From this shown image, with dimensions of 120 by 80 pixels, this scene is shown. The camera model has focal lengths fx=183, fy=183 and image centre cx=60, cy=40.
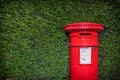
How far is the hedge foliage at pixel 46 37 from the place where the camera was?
3.42m

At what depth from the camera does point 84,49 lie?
2.95 m

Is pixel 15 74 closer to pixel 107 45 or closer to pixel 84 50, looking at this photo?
pixel 84 50

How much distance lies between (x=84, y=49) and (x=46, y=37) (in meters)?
Answer: 0.85

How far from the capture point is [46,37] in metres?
3.46

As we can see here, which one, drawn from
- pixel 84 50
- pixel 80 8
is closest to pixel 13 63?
pixel 84 50

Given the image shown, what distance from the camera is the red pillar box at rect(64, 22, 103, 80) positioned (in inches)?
116

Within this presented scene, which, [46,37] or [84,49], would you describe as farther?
[46,37]

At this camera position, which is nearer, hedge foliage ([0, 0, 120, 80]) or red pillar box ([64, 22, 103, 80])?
red pillar box ([64, 22, 103, 80])

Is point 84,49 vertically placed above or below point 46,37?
below

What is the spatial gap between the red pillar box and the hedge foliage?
49 centimetres

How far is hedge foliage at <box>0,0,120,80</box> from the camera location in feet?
11.2

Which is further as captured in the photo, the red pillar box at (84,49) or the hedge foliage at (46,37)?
the hedge foliage at (46,37)

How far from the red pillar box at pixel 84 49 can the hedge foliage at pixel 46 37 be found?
49cm

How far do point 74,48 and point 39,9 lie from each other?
105 cm
